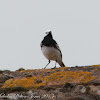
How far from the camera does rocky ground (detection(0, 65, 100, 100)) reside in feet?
14.6

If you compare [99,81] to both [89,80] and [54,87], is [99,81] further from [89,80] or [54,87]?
[54,87]

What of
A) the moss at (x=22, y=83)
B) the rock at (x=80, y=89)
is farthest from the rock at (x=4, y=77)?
the rock at (x=80, y=89)

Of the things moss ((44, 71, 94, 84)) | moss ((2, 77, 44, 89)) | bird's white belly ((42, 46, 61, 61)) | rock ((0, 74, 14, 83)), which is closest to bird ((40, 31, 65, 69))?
bird's white belly ((42, 46, 61, 61))

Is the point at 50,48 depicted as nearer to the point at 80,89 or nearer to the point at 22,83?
the point at 22,83

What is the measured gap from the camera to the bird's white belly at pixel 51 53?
38.5ft

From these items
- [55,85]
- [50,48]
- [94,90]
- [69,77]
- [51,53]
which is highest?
[50,48]

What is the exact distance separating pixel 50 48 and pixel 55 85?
703cm

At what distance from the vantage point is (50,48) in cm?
1176

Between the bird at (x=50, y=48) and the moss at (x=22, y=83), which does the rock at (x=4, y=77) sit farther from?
the bird at (x=50, y=48)

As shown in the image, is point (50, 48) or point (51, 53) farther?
point (51, 53)

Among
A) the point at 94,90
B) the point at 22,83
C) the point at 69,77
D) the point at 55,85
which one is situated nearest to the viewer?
the point at 94,90

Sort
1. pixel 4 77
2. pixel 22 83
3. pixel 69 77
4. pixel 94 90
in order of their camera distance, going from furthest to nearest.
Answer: pixel 4 77, pixel 69 77, pixel 22 83, pixel 94 90

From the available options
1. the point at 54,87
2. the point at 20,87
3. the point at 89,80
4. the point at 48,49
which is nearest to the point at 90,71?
the point at 89,80

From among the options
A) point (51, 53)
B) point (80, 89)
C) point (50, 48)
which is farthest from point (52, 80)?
point (51, 53)
